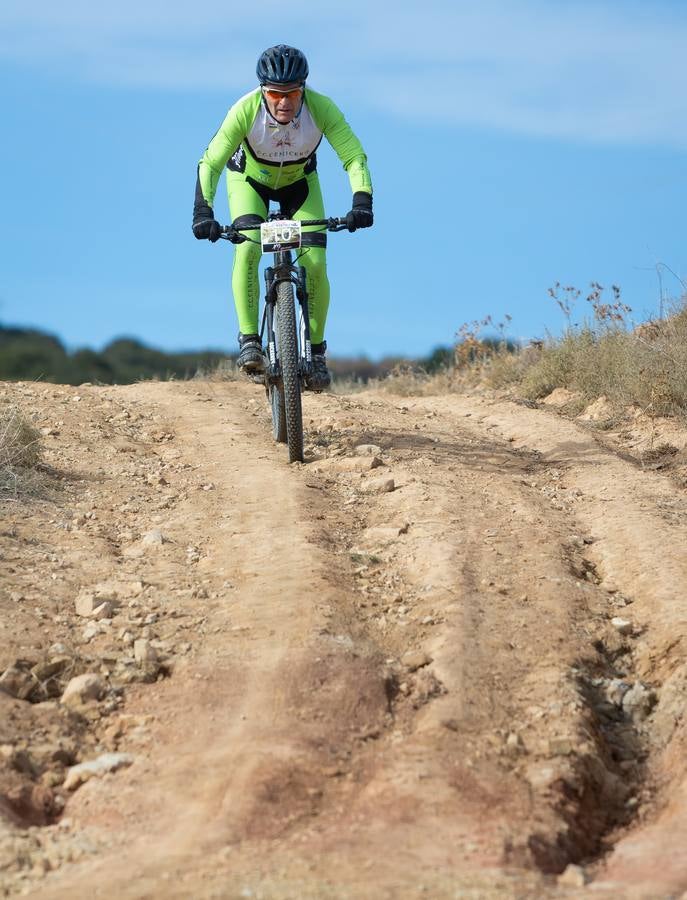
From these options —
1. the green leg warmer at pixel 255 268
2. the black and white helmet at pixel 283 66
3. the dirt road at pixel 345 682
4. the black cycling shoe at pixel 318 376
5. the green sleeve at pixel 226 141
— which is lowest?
the dirt road at pixel 345 682

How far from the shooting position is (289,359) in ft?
25.4

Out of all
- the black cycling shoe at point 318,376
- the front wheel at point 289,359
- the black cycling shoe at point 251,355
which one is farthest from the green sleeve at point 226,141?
the black cycling shoe at point 318,376

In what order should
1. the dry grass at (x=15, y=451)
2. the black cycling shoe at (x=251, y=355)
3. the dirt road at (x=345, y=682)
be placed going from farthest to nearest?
the black cycling shoe at (x=251, y=355)
the dry grass at (x=15, y=451)
the dirt road at (x=345, y=682)

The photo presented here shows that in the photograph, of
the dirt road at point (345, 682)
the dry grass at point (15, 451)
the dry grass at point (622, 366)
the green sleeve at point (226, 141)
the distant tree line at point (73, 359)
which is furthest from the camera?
the distant tree line at point (73, 359)

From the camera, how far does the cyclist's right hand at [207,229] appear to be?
310 inches

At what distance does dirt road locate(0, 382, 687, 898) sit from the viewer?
11.8ft

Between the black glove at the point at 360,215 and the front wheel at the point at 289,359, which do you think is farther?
the black glove at the point at 360,215

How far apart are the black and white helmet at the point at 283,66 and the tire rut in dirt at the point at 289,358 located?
49.9 inches

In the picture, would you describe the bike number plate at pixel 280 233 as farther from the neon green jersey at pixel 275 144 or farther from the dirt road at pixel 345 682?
the dirt road at pixel 345 682

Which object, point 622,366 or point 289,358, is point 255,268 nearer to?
point 289,358

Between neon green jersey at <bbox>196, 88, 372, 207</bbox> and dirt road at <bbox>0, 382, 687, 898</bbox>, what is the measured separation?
192 cm

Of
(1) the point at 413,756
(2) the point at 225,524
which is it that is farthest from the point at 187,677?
(2) the point at 225,524

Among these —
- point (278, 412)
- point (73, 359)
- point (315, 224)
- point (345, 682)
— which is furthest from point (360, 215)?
point (73, 359)

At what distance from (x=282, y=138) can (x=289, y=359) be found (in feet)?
4.97
